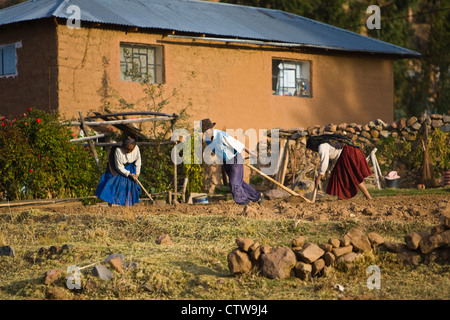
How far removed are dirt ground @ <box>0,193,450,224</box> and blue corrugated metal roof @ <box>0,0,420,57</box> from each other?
16.4 feet

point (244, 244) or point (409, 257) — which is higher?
point (244, 244)

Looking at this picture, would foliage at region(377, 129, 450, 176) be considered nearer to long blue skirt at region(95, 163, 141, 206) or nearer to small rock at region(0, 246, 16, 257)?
long blue skirt at region(95, 163, 141, 206)

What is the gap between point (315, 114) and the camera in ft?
62.0

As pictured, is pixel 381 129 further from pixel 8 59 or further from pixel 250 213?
pixel 250 213

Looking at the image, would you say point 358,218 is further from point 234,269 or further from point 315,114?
point 315,114

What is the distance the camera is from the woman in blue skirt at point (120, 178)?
11.3 metres

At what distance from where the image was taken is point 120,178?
11.4m

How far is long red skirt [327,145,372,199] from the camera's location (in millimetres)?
11992

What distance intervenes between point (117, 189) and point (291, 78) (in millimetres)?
8428

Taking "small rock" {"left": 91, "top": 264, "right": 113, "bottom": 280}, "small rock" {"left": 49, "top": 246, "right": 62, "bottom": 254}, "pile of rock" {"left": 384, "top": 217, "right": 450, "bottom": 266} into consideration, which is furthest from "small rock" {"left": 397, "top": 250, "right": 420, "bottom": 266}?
"small rock" {"left": 49, "top": 246, "right": 62, "bottom": 254}

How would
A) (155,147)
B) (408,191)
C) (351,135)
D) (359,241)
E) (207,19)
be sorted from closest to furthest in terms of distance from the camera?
(359,241) → (155,147) → (408,191) → (351,135) → (207,19)

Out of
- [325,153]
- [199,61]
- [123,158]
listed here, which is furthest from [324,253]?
[199,61]
